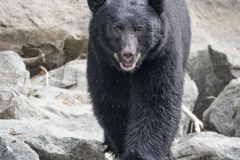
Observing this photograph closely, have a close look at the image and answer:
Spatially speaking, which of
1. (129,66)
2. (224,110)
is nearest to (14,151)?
(129,66)

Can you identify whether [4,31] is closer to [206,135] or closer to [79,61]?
[79,61]

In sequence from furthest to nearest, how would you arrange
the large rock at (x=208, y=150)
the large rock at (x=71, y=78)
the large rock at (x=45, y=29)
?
the large rock at (x=45, y=29)
the large rock at (x=71, y=78)
the large rock at (x=208, y=150)

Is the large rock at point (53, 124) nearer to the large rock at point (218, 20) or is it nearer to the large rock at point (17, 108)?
the large rock at point (17, 108)

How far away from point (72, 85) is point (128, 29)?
16.3ft

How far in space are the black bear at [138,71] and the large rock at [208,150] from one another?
94cm

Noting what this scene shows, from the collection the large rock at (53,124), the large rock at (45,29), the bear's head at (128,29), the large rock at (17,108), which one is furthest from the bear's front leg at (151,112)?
the large rock at (45,29)

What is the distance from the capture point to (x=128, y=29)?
156 inches

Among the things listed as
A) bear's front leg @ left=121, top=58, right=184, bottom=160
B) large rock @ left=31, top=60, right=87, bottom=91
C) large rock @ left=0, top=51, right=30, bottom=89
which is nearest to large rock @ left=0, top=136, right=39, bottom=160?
bear's front leg @ left=121, top=58, right=184, bottom=160

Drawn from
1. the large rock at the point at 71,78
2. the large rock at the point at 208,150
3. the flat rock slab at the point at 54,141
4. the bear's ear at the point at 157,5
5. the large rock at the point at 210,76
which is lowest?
the large rock at the point at 210,76

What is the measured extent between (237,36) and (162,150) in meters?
8.01

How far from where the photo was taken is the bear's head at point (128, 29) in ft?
13.0

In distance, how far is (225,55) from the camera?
10094mm

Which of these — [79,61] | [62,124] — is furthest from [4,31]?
[62,124]

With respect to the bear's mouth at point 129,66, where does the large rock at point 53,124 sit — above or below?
below
